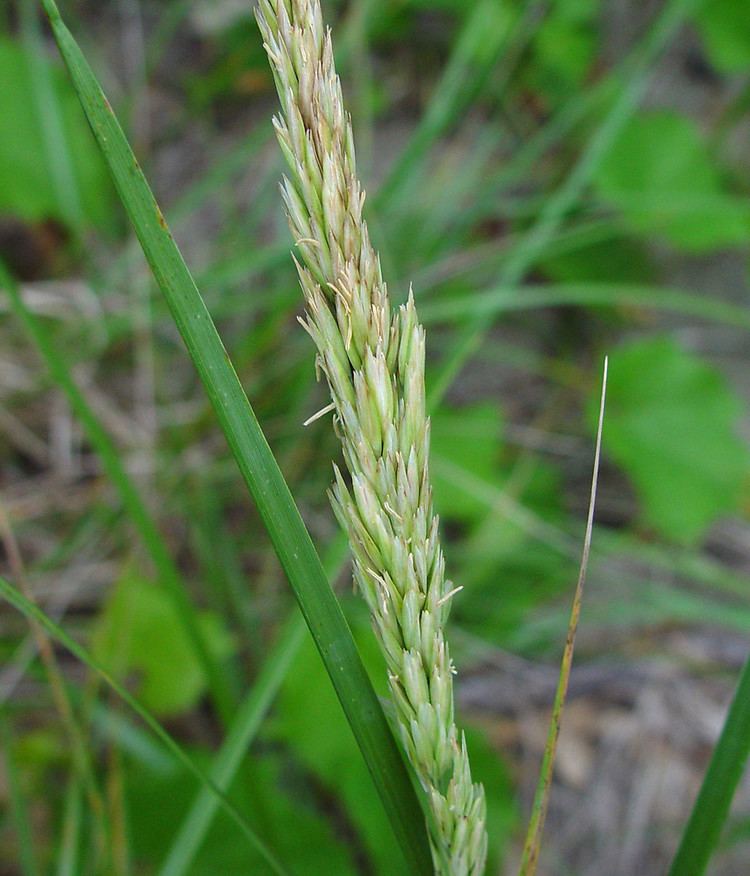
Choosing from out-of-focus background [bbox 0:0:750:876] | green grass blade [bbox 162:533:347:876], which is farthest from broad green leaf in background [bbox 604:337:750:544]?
green grass blade [bbox 162:533:347:876]

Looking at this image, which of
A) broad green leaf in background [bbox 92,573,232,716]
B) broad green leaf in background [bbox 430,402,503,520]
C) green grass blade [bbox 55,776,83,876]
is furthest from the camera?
broad green leaf in background [bbox 430,402,503,520]

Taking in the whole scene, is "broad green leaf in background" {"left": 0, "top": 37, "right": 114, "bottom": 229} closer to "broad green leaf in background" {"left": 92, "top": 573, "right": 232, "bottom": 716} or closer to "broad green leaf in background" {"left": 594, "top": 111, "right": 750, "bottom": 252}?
"broad green leaf in background" {"left": 92, "top": 573, "right": 232, "bottom": 716}

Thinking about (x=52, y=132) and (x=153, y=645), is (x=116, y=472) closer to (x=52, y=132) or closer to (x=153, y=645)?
(x=153, y=645)

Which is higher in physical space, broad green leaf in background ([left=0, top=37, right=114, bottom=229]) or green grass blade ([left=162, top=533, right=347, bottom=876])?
broad green leaf in background ([left=0, top=37, right=114, bottom=229])

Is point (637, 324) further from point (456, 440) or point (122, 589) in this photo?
point (122, 589)

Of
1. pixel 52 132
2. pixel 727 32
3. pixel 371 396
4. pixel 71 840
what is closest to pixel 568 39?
pixel 727 32

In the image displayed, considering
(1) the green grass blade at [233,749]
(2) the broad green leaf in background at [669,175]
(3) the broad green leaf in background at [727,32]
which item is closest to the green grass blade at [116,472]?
(1) the green grass blade at [233,749]

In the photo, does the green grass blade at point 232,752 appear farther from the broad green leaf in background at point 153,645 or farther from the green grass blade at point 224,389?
the broad green leaf in background at point 153,645

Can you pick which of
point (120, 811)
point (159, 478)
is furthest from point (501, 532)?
point (120, 811)
